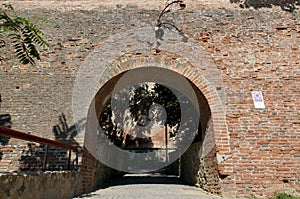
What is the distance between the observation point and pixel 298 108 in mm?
5918

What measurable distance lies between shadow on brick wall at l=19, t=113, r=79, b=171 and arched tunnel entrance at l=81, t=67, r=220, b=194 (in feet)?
1.47

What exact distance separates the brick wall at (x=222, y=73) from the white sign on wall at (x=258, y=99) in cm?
10

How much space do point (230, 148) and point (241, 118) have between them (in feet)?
2.61

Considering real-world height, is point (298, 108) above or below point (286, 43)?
below

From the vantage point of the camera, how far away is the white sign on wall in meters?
5.98

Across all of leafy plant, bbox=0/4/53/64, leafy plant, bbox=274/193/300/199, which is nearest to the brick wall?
leafy plant, bbox=274/193/300/199

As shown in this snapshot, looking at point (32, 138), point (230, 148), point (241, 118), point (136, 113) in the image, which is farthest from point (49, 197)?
point (136, 113)

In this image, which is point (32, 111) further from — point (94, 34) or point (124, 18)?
point (124, 18)

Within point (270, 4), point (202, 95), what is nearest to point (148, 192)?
point (202, 95)

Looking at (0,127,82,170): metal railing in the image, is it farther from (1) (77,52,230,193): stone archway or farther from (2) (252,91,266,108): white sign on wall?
(2) (252,91,266,108): white sign on wall

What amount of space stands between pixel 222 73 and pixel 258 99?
1.10 meters

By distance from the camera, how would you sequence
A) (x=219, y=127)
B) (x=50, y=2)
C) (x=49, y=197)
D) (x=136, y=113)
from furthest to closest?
(x=136, y=113) < (x=50, y=2) < (x=219, y=127) < (x=49, y=197)

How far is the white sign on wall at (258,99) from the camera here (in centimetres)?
598

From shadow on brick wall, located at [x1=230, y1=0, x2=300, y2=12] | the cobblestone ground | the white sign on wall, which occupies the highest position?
shadow on brick wall, located at [x1=230, y1=0, x2=300, y2=12]
